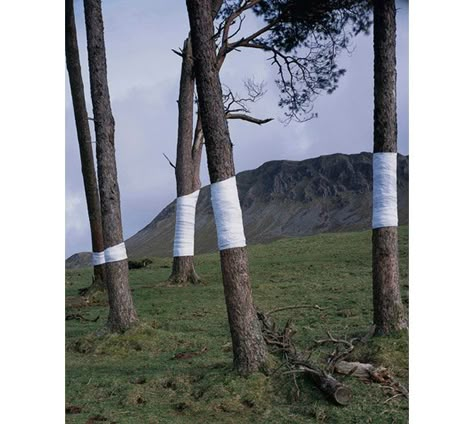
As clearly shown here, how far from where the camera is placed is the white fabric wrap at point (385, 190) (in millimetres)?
4492

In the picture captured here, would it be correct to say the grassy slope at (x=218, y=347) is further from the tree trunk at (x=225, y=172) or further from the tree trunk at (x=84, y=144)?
the tree trunk at (x=84, y=144)

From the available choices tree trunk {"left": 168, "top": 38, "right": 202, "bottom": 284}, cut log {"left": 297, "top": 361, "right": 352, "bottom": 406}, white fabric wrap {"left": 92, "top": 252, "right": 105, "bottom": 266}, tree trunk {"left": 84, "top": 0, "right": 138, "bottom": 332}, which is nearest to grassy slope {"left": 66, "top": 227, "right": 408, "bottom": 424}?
cut log {"left": 297, "top": 361, "right": 352, "bottom": 406}

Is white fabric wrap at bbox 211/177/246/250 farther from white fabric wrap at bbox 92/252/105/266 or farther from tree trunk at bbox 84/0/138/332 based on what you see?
white fabric wrap at bbox 92/252/105/266

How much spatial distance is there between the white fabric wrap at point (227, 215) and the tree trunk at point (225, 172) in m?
0.04

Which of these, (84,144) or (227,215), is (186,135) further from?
(227,215)

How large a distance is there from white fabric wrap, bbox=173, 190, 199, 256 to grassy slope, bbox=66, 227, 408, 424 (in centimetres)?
59

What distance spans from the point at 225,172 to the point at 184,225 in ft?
13.1

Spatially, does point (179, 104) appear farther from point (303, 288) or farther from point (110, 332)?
point (110, 332)

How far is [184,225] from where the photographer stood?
808 cm

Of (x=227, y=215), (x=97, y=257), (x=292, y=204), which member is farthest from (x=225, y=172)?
(x=292, y=204)
